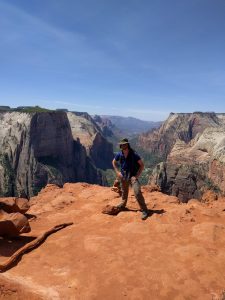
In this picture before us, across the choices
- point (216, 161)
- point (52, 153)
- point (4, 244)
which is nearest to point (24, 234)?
point (4, 244)

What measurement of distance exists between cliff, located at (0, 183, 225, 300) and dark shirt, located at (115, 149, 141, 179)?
1.59 m

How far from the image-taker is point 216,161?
130 metres

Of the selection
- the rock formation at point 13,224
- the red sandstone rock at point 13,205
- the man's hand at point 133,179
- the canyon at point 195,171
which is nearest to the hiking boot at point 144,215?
the man's hand at point 133,179

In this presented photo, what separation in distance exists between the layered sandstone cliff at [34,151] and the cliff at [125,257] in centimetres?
12781

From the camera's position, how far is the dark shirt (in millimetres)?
13031

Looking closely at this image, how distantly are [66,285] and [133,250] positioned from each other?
2577 millimetres

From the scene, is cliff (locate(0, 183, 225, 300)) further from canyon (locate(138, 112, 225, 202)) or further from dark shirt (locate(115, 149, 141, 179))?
canyon (locate(138, 112, 225, 202))

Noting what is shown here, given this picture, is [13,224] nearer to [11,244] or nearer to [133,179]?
[11,244]

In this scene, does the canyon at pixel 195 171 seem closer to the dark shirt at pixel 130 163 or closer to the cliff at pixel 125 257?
Result: the dark shirt at pixel 130 163

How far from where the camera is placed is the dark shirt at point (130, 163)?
1303 centimetres

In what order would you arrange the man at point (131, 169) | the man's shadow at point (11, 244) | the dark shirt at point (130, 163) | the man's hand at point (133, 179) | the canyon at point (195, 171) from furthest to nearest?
the canyon at point (195, 171), the dark shirt at point (130, 163), the man's hand at point (133, 179), the man at point (131, 169), the man's shadow at point (11, 244)

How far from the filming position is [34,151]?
149250mm

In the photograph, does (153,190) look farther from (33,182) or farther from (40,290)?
(33,182)

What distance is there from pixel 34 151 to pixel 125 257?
144m
